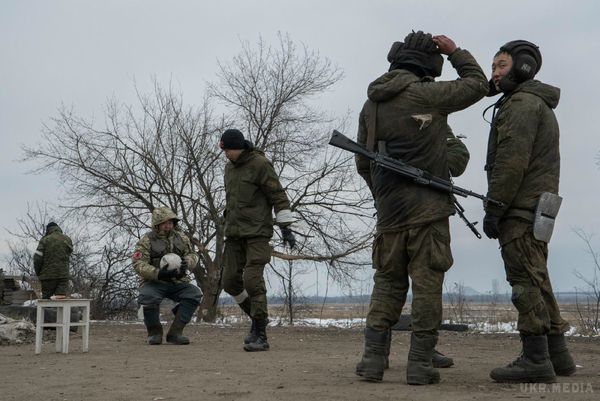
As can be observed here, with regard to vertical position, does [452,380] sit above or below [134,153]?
below

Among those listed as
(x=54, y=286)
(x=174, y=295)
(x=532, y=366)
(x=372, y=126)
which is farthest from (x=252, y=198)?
(x=54, y=286)

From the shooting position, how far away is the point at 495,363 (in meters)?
6.80

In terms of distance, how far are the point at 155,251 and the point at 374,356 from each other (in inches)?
189

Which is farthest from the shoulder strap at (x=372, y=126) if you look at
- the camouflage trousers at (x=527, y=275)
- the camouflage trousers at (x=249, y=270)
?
the camouflage trousers at (x=249, y=270)

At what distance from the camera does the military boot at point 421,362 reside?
16.9 feet

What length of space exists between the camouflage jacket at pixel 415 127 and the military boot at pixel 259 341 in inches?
122

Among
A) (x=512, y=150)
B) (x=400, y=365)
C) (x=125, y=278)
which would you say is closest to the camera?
(x=512, y=150)

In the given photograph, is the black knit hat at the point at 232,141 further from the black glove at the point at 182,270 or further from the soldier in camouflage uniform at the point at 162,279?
the black glove at the point at 182,270

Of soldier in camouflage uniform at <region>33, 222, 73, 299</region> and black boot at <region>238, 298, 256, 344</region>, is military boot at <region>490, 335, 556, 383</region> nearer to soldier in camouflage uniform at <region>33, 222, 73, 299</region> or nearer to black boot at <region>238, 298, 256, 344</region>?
black boot at <region>238, 298, 256, 344</region>

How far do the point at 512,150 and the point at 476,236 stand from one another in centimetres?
86

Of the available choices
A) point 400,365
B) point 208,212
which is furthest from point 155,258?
point 208,212

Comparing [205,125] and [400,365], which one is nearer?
[400,365]

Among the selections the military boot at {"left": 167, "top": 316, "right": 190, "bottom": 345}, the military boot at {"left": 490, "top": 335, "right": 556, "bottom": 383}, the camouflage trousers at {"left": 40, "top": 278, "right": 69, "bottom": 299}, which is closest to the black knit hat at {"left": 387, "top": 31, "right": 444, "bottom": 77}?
the military boot at {"left": 490, "top": 335, "right": 556, "bottom": 383}

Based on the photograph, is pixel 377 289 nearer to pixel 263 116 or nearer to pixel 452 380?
pixel 452 380
